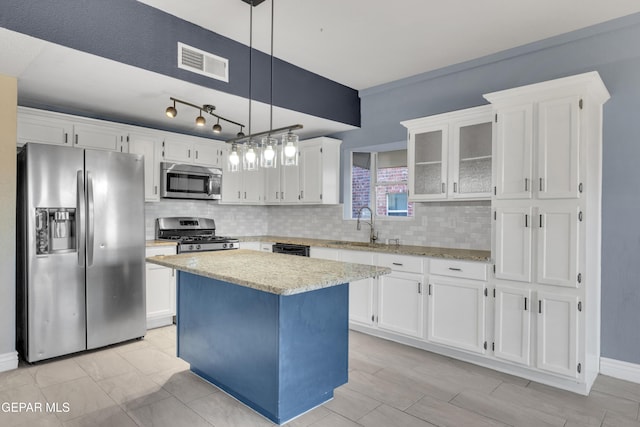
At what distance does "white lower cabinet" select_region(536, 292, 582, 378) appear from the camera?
274 centimetres

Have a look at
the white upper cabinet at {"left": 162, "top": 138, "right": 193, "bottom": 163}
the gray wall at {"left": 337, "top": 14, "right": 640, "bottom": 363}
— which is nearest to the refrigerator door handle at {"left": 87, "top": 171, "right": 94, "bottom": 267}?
the white upper cabinet at {"left": 162, "top": 138, "right": 193, "bottom": 163}

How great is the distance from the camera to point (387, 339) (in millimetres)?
3871

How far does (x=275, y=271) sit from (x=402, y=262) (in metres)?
1.71

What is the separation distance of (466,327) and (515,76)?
236 centimetres

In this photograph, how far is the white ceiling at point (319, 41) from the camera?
2773 millimetres

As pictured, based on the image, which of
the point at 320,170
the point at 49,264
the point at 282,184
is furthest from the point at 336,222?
the point at 49,264

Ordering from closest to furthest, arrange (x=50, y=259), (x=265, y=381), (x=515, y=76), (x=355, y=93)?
(x=265, y=381) < (x=50, y=259) < (x=515, y=76) < (x=355, y=93)

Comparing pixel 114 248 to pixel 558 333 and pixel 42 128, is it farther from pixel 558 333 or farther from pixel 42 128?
pixel 558 333

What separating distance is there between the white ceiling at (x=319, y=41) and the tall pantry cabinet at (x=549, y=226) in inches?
23.8

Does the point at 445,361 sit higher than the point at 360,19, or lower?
lower

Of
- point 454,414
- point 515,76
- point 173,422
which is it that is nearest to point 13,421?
point 173,422

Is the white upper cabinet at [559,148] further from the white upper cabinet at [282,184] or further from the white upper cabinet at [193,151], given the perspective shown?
the white upper cabinet at [193,151]

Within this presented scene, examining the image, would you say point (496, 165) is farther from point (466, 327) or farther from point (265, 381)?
point (265, 381)

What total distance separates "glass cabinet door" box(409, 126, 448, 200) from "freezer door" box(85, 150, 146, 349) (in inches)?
110
